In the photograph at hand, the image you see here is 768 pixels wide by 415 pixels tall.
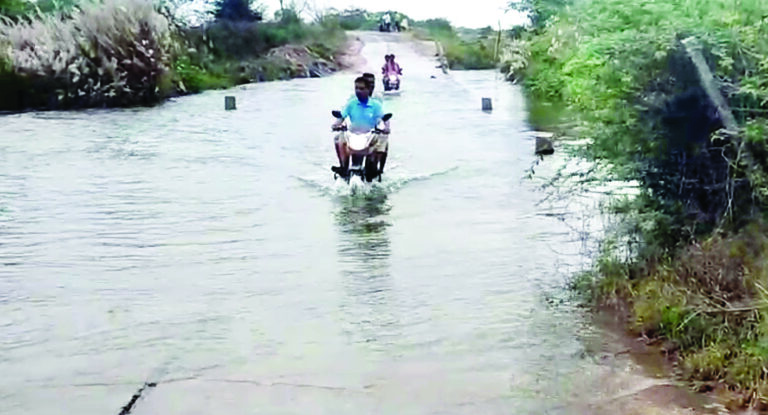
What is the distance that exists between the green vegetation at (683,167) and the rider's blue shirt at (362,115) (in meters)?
5.89

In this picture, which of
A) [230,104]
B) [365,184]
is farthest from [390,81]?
[365,184]

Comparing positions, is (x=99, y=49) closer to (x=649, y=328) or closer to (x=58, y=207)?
(x=58, y=207)

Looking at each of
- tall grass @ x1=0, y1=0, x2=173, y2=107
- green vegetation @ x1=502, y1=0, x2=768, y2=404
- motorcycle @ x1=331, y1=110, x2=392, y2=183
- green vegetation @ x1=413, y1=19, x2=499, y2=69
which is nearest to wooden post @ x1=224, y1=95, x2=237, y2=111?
tall grass @ x1=0, y1=0, x2=173, y2=107

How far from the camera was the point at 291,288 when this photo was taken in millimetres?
8852

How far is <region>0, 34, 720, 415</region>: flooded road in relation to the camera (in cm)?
634

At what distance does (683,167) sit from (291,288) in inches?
121

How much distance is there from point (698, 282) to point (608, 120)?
1395 mm

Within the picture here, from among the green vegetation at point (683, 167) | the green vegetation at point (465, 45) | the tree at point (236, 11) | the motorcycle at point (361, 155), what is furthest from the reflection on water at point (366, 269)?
the tree at point (236, 11)

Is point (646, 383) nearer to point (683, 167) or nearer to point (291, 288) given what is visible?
point (683, 167)

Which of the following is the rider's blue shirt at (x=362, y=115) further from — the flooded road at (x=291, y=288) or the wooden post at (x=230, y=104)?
the wooden post at (x=230, y=104)

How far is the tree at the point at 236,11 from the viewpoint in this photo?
4997 cm

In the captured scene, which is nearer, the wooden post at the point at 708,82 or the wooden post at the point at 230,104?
the wooden post at the point at 708,82

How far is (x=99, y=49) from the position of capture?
30.5 metres

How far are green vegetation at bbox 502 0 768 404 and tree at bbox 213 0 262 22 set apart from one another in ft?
141
